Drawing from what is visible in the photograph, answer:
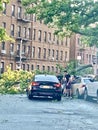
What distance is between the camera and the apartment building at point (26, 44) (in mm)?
72562

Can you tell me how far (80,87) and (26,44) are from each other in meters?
50.7

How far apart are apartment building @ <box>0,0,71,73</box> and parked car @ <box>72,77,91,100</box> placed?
4194 cm

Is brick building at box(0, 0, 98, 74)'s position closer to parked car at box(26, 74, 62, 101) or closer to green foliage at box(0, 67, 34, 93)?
green foliage at box(0, 67, 34, 93)

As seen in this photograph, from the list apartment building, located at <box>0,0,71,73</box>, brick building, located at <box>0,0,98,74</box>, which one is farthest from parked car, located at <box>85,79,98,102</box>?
apartment building, located at <box>0,0,71,73</box>

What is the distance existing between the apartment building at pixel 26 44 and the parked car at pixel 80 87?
4194cm

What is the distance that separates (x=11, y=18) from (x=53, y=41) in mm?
15256

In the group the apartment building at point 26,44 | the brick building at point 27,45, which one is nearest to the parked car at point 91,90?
the brick building at point 27,45

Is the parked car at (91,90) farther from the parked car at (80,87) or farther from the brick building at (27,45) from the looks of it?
the brick building at (27,45)

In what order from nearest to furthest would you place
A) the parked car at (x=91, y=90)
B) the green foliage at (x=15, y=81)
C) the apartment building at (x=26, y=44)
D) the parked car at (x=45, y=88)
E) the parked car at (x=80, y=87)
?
the parked car at (x=45, y=88) → the parked car at (x=91, y=90) → the parked car at (x=80, y=87) → the green foliage at (x=15, y=81) → the apartment building at (x=26, y=44)

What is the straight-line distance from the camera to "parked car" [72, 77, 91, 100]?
27.2 meters

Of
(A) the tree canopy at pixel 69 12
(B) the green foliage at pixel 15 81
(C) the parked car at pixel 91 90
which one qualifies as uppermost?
(A) the tree canopy at pixel 69 12

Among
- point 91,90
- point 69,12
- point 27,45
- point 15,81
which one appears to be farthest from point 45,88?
point 27,45

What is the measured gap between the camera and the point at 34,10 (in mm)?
38562

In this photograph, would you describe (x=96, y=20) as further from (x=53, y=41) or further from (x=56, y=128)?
(x=53, y=41)
